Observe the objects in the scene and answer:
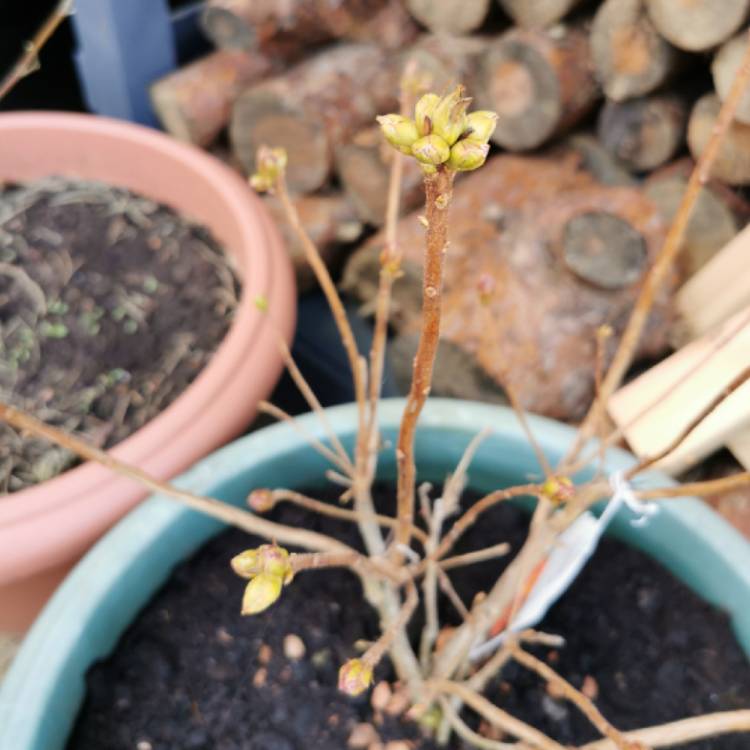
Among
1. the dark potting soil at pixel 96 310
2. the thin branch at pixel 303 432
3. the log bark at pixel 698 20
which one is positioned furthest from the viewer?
the dark potting soil at pixel 96 310

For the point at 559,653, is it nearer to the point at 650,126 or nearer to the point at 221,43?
the point at 650,126

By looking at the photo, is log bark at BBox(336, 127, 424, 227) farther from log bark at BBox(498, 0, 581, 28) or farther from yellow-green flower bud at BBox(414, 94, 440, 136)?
yellow-green flower bud at BBox(414, 94, 440, 136)

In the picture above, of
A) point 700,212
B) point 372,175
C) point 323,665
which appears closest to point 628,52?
point 700,212

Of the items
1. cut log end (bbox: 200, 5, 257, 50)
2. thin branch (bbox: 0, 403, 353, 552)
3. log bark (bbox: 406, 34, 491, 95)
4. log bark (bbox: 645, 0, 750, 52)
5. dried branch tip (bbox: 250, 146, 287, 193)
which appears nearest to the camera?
thin branch (bbox: 0, 403, 353, 552)

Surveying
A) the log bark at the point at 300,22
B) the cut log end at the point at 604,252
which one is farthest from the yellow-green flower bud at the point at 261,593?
the log bark at the point at 300,22

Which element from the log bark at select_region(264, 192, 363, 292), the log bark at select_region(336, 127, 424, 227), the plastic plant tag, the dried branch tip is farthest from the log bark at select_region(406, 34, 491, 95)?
the plastic plant tag

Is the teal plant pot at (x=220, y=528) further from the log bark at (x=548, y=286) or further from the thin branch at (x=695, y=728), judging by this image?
the thin branch at (x=695, y=728)

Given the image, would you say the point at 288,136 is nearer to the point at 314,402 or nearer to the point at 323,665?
the point at 314,402
